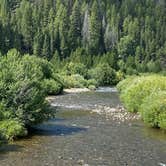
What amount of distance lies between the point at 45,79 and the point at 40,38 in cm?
8627

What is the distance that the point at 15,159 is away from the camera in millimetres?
40719

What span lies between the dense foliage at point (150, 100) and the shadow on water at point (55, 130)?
296 inches

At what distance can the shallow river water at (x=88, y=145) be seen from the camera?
41094 millimetres

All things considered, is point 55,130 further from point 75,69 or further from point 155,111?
point 75,69

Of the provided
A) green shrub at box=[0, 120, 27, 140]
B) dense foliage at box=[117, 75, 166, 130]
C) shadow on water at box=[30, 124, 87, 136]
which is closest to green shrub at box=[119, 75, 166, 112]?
dense foliage at box=[117, 75, 166, 130]

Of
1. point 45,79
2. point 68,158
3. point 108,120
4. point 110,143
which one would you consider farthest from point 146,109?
point 45,79

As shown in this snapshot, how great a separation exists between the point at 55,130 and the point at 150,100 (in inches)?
459

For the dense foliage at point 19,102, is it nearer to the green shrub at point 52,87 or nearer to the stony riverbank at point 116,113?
the stony riverbank at point 116,113

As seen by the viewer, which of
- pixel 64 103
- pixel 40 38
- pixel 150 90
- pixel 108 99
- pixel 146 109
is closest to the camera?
pixel 146 109

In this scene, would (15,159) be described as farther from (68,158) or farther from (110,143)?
(110,143)

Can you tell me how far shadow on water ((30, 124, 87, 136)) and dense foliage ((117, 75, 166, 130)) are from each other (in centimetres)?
752

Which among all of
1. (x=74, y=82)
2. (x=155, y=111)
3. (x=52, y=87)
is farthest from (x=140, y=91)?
(x=74, y=82)

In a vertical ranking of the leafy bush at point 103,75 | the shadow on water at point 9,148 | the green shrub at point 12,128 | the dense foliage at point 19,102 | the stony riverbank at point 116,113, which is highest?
the dense foliage at point 19,102

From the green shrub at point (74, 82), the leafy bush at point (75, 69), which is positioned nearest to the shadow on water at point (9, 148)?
the green shrub at point (74, 82)
